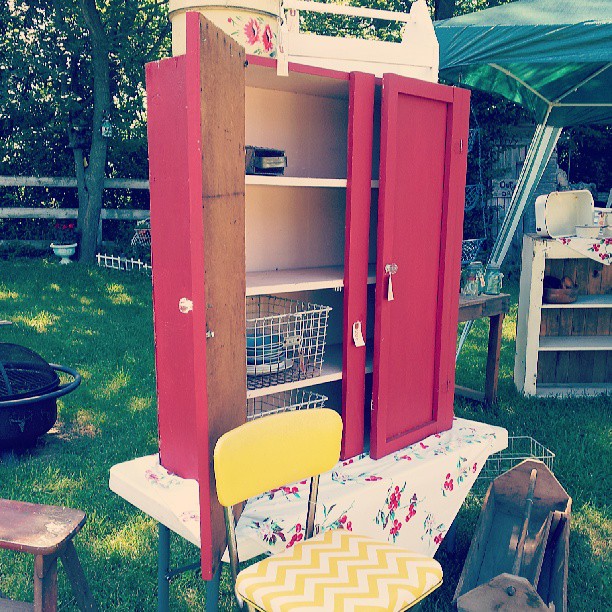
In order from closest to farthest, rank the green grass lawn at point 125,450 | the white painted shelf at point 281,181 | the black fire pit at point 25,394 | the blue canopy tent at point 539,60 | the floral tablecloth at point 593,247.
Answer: the white painted shelf at point 281,181 < the green grass lawn at point 125,450 < the black fire pit at point 25,394 < the blue canopy tent at point 539,60 < the floral tablecloth at point 593,247

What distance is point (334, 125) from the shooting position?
11.9ft

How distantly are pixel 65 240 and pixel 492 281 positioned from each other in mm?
8453

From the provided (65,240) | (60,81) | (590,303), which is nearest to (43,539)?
(590,303)

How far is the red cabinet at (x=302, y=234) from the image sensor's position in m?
2.15

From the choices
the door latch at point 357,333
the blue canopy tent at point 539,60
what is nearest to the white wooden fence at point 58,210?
the blue canopy tent at point 539,60

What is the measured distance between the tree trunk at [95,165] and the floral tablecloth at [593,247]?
A: 26.5ft

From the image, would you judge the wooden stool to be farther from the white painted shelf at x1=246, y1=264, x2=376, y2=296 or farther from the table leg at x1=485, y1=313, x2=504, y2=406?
the table leg at x1=485, y1=313, x2=504, y2=406

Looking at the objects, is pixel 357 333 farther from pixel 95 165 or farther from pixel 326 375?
pixel 95 165

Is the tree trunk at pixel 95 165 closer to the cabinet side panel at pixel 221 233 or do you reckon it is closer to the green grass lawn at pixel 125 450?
the green grass lawn at pixel 125 450

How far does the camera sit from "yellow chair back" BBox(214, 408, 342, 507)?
2168mm

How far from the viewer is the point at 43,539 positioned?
6.93 ft

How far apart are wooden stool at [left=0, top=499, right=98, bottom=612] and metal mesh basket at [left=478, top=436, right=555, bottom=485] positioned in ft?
8.59

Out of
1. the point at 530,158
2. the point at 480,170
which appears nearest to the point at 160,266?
the point at 530,158

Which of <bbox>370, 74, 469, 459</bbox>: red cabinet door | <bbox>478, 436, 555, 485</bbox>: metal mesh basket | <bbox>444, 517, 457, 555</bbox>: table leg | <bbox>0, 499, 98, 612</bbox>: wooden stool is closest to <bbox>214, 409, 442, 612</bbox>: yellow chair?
<bbox>0, 499, 98, 612</bbox>: wooden stool
